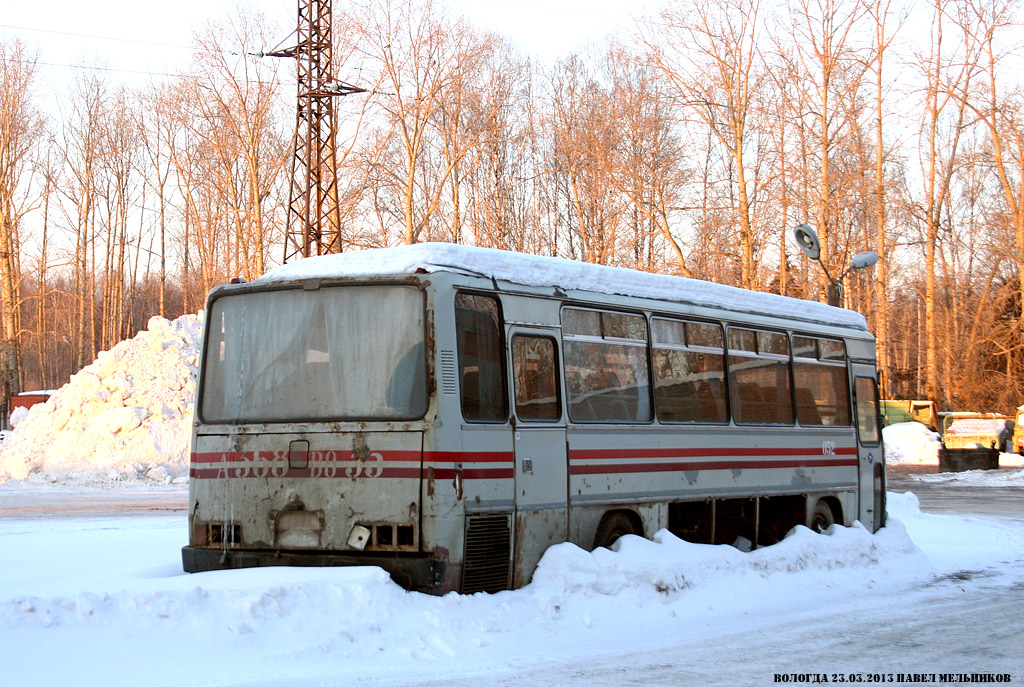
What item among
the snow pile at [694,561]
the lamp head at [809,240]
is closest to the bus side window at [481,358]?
the snow pile at [694,561]

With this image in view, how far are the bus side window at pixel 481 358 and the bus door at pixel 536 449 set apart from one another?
17 centimetres

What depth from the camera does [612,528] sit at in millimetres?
10266

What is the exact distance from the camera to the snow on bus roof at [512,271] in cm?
896

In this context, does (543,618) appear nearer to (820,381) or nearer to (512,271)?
(512,271)

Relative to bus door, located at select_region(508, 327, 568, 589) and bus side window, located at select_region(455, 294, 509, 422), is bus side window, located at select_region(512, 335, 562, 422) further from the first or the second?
bus side window, located at select_region(455, 294, 509, 422)

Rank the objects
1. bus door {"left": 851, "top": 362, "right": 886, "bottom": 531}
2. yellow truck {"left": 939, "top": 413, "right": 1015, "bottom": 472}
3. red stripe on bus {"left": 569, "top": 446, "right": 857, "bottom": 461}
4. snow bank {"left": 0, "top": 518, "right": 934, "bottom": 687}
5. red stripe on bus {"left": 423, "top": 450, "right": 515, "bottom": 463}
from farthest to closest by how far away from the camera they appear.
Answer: yellow truck {"left": 939, "top": 413, "right": 1015, "bottom": 472}
bus door {"left": 851, "top": 362, "right": 886, "bottom": 531}
red stripe on bus {"left": 569, "top": 446, "right": 857, "bottom": 461}
red stripe on bus {"left": 423, "top": 450, "right": 515, "bottom": 463}
snow bank {"left": 0, "top": 518, "right": 934, "bottom": 687}

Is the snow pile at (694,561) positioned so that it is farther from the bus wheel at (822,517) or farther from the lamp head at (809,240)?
the lamp head at (809,240)

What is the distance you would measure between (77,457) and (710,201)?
75.8ft

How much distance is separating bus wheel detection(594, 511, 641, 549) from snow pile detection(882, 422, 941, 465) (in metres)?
35.0

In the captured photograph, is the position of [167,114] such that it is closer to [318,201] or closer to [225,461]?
[318,201]

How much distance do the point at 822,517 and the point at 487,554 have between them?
255 inches

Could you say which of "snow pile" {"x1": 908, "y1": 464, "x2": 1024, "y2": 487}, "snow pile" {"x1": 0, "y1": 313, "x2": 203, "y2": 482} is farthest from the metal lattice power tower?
"snow pile" {"x1": 908, "y1": 464, "x2": 1024, "y2": 487}

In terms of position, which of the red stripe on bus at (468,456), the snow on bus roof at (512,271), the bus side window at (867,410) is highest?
the snow on bus roof at (512,271)

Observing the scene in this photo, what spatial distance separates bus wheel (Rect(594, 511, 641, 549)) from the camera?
1011cm
